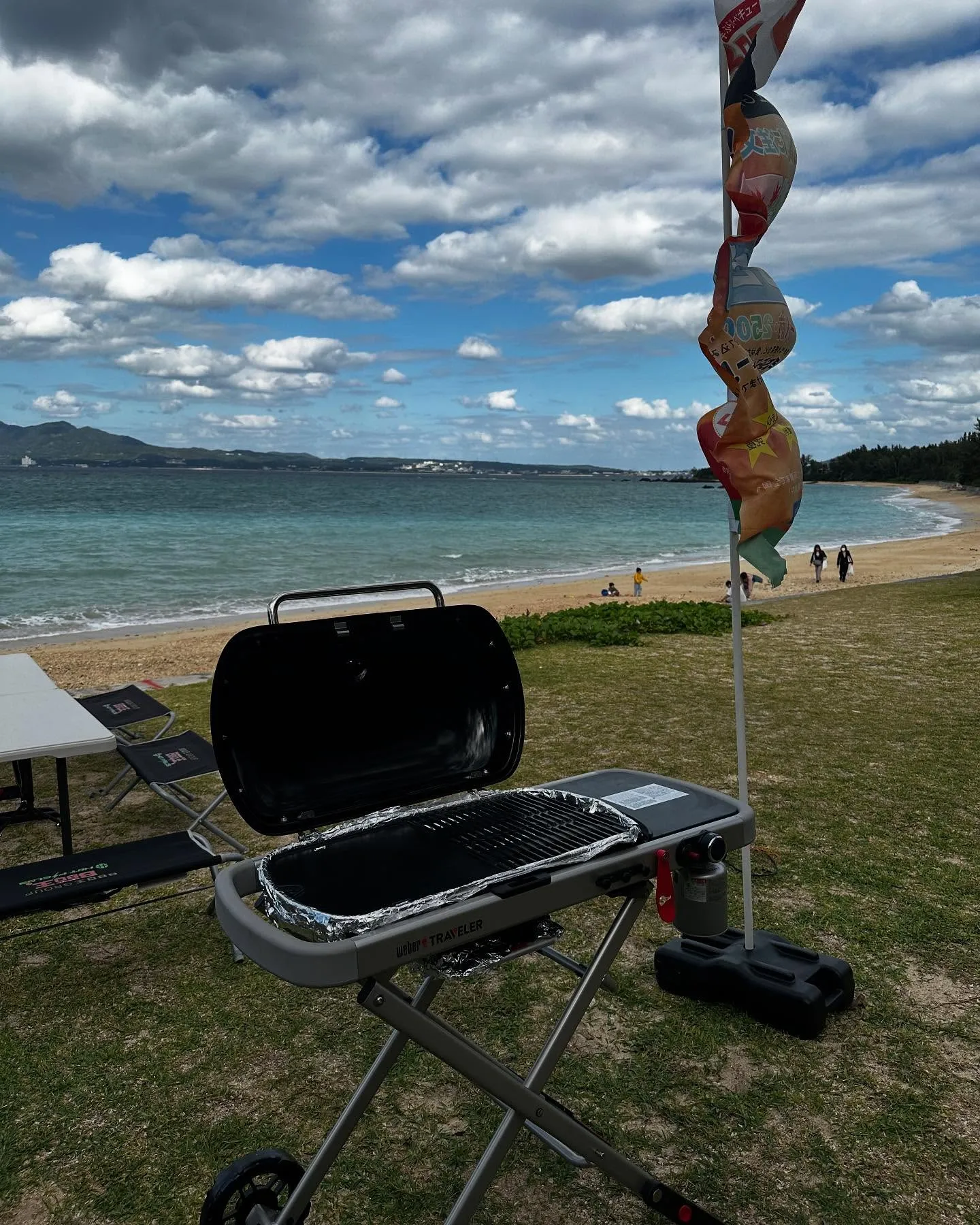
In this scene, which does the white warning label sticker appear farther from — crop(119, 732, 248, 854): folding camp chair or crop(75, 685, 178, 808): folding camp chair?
crop(75, 685, 178, 808): folding camp chair

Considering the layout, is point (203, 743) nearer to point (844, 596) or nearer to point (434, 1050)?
point (434, 1050)

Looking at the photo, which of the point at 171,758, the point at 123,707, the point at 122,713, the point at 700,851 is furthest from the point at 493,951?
the point at 123,707

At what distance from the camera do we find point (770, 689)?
28.5ft

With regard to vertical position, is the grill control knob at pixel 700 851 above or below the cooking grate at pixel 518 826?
below

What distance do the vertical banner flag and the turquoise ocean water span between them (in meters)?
21.2

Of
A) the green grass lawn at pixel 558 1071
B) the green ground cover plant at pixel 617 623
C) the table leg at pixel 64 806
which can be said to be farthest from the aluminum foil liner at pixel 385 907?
the green ground cover plant at pixel 617 623

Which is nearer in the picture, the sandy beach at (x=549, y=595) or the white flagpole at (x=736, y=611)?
the white flagpole at (x=736, y=611)

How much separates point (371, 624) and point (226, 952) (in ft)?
6.99

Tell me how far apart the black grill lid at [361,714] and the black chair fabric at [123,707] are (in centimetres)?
426

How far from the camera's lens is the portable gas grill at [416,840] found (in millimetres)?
1859

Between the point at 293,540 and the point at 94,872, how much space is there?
46.0m

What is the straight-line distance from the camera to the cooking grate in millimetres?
2148

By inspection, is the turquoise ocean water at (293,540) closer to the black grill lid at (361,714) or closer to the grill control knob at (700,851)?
the black grill lid at (361,714)

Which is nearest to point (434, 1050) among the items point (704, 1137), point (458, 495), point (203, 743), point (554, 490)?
point (704, 1137)
